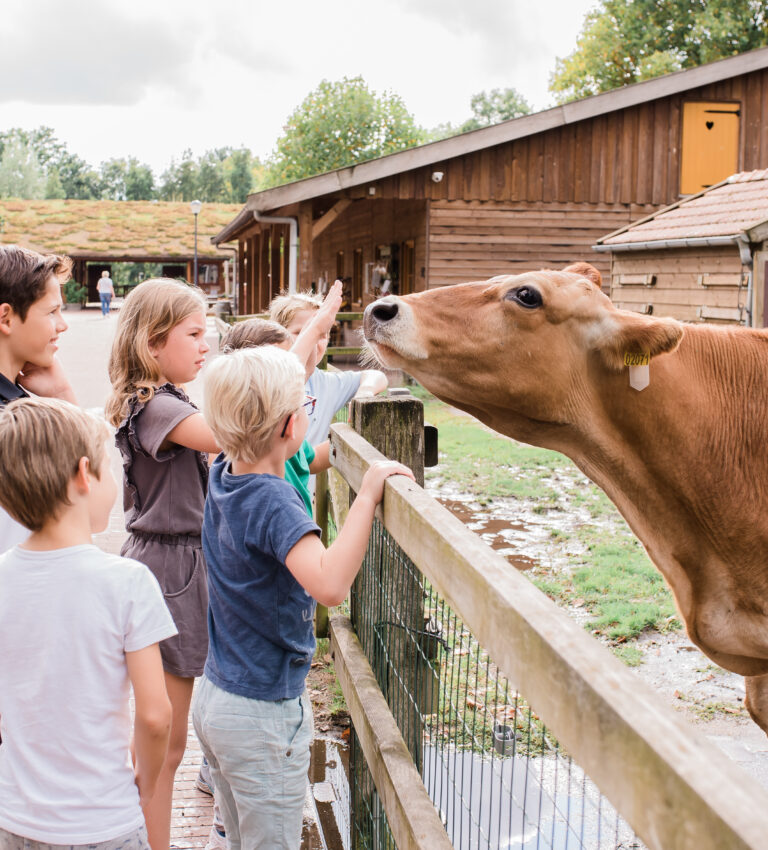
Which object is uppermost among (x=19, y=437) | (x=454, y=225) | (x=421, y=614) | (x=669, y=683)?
(x=454, y=225)

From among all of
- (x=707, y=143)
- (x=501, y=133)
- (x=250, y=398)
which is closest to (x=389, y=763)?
(x=250, y=398)

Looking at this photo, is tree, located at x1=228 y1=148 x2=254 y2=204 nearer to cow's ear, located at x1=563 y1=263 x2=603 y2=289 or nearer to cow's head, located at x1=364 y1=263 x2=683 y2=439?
cow's ear, located at x1=563 y1=263 x2=603 y2=289

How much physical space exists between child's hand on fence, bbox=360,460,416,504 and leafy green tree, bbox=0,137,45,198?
106156mm

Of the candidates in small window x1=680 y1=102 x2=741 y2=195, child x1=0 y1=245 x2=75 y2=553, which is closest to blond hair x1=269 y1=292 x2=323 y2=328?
child x1=0 y1=245 x2=75 y2=553

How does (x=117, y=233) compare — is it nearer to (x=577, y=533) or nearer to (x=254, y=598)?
(x=577, y=533)

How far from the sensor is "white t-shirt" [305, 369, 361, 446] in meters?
3.76

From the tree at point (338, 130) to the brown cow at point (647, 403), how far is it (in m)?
50.8

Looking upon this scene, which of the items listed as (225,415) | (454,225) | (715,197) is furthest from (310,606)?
(454,225)

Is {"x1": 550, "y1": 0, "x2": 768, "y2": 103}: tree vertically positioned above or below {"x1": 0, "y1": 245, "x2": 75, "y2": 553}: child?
above

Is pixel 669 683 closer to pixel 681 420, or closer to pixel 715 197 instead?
pixel 681 420

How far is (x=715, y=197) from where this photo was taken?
1437cm

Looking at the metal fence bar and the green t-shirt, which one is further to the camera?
the green t-shirt

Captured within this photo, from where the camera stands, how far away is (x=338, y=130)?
52344 mm

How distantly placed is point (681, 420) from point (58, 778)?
2114 millimetres
